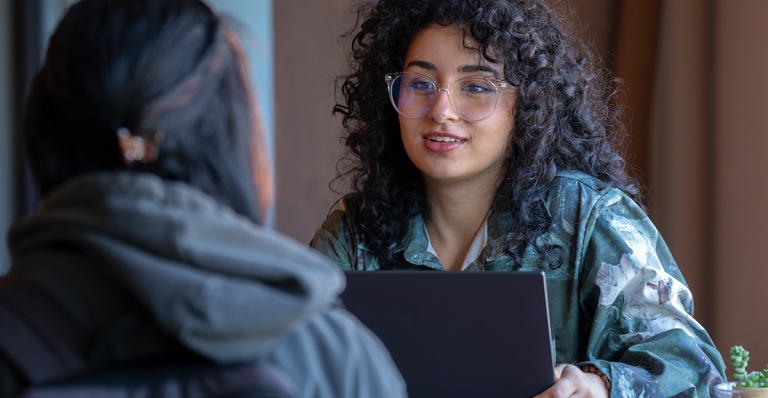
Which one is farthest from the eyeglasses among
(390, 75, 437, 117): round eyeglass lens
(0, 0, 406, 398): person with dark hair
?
(0, 0, 406, 398): person with dark hair

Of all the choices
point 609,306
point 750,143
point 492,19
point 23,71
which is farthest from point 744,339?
point 23,71

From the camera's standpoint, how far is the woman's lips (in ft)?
4.74

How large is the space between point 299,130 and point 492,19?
170 centimetres

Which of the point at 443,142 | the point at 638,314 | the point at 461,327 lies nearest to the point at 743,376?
the point at 638,314

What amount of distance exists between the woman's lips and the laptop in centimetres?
54

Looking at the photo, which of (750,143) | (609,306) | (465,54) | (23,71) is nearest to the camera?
(609,306)

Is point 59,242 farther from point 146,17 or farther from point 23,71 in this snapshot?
point 23,71

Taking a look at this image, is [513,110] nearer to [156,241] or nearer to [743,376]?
[743,376]

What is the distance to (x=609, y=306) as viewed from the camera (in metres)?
1.24

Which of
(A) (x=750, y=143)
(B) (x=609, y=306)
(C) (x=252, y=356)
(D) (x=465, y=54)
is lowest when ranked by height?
(B) (x=609, y=306)

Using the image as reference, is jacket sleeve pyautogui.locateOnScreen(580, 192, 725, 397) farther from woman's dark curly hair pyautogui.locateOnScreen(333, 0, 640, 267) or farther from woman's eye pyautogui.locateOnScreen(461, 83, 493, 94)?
woman's eye pyautogui.locateOnScreen(461, 83, 493, 94)

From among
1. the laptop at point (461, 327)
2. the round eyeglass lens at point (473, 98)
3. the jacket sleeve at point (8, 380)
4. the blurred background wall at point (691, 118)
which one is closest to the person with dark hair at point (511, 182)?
the round eyeglass lens at point (473, 98)

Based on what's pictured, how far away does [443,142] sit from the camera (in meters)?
1.46

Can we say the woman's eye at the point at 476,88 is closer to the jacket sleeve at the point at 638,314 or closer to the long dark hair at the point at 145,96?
the jacket sleeve at the point at 638,314
